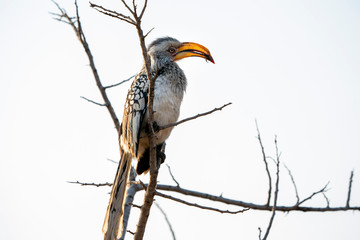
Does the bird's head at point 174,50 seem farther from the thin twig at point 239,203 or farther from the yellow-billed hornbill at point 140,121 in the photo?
the thin twig at point 239,203

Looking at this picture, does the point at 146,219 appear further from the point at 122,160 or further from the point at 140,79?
the point at 140,79

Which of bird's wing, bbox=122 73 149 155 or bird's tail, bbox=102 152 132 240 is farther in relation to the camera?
bird's wing, bbox=122 73 149 155

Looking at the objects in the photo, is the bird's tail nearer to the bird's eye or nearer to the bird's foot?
the bird's foot

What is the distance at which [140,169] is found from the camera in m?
4.21

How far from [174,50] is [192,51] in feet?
0.67

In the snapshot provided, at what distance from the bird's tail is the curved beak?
1.36m

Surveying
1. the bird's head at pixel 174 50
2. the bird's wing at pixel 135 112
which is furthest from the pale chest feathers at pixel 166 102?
the bird's head at pixel 174 50

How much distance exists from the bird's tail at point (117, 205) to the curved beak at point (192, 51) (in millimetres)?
1361

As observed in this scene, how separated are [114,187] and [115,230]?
0.40 m

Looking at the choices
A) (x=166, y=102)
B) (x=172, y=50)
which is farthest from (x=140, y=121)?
(x=172, y=50)

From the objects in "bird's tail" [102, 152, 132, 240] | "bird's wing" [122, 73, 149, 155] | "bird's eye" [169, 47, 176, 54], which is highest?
"bird's eye" [169, 47, 176, 54]

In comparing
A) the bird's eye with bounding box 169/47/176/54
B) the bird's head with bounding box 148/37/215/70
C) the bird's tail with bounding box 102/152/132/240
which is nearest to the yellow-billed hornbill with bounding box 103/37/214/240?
the bird's tail with bounding box 102/152/132/240

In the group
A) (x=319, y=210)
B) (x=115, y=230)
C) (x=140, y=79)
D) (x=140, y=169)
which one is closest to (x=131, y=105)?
(x=140, y=79)

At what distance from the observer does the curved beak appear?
4754 mm
